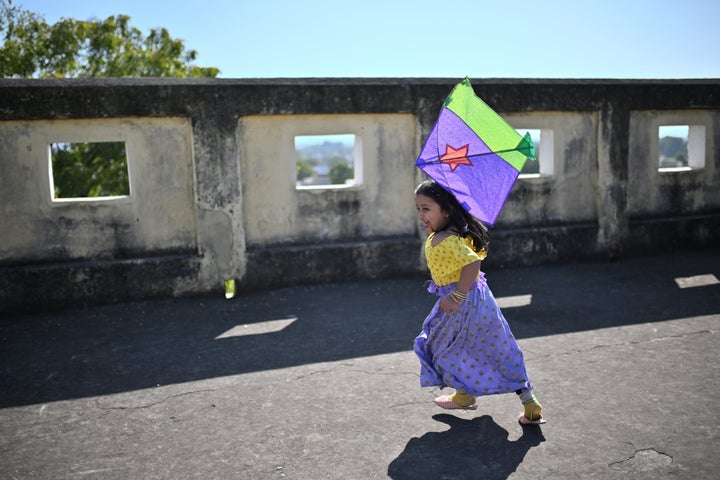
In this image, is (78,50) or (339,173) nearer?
(78,50)

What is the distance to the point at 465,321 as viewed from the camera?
371 cm

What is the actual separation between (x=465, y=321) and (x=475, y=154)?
0.97 metres

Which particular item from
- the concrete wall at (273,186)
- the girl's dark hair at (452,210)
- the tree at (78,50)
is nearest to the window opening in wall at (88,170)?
the tree at (78,50)

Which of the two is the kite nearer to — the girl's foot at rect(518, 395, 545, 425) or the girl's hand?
the girl's hand

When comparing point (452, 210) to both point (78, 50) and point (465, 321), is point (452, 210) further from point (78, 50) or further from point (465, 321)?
point (78, 50)

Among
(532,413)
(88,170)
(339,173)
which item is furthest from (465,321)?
(339,173)

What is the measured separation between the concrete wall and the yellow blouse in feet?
11.8

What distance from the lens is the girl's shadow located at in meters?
3.09

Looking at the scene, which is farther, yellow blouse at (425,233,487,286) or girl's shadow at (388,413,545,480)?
yellow blouse at (425,233,487,286)

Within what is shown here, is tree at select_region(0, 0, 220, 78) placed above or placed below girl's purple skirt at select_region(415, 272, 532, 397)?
above

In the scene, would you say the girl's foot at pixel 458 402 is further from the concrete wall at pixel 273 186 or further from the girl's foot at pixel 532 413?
the concrete wall at pixel 273 186

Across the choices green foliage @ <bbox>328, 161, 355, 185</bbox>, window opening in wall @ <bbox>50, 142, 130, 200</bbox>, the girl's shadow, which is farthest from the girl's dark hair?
green foliage @ <bbox>328, 161, 355, 185</bbox>

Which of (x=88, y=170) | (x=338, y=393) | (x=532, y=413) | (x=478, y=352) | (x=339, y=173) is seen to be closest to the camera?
Result: (x=532, y=413)

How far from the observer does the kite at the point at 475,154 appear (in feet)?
11.3
